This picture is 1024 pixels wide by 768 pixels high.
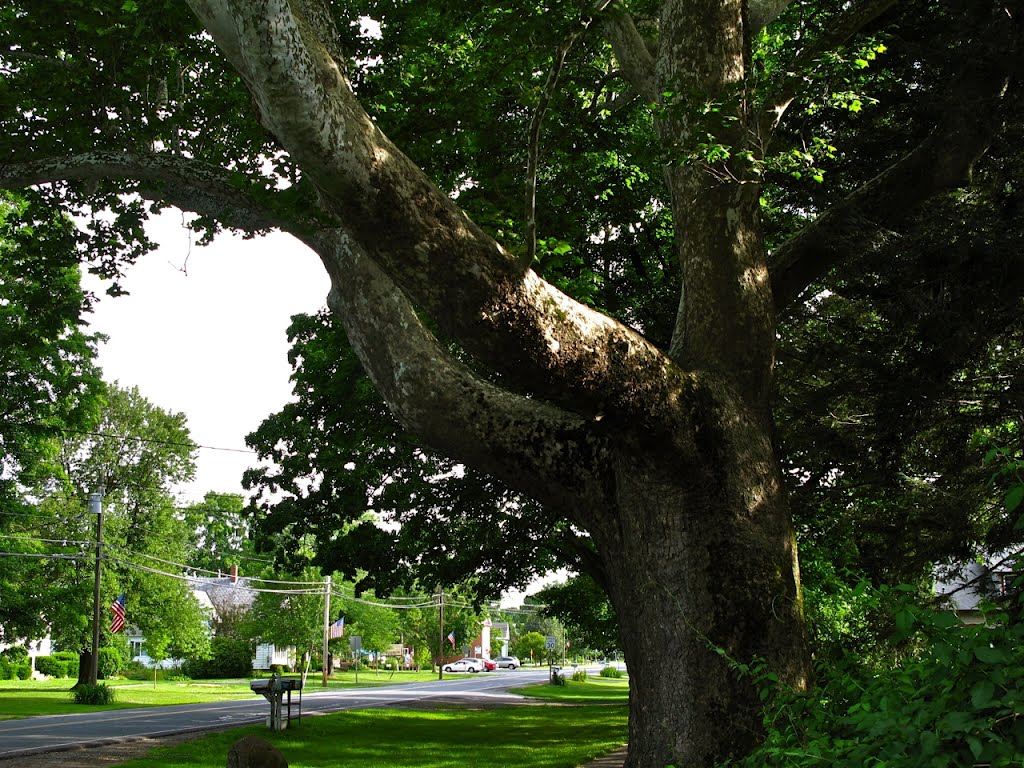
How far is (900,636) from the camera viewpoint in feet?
9.61

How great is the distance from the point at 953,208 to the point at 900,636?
695cm

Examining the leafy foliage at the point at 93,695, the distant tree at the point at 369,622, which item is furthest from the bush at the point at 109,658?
the distant tree at the point at 369,622

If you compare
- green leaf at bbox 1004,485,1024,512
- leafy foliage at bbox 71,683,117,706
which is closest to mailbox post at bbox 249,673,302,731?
leafy foliage at bbox 71,683,117,706

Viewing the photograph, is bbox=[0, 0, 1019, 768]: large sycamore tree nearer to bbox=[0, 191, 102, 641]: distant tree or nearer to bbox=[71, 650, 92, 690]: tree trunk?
bbox=[0, 191, 102, 641]: distant tree

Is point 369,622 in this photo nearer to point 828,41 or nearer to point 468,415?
point 468,415

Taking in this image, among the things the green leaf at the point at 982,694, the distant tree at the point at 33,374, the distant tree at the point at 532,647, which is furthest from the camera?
the distant tree at the point at 532,647

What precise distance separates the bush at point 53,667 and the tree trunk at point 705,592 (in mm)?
60568

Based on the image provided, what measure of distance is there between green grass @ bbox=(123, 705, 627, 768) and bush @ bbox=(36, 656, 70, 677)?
39352mm

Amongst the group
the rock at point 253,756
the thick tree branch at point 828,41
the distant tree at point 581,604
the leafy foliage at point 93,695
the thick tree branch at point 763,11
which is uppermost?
the thick tree branch at point 763,11

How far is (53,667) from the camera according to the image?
57438mm

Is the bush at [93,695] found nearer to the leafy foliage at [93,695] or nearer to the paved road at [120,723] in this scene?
the leafy foliage at [93,695]

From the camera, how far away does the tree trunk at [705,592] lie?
570 cm

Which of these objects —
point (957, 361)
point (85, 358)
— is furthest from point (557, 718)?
point (957, 361)

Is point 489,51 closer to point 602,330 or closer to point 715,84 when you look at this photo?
point 715,84
